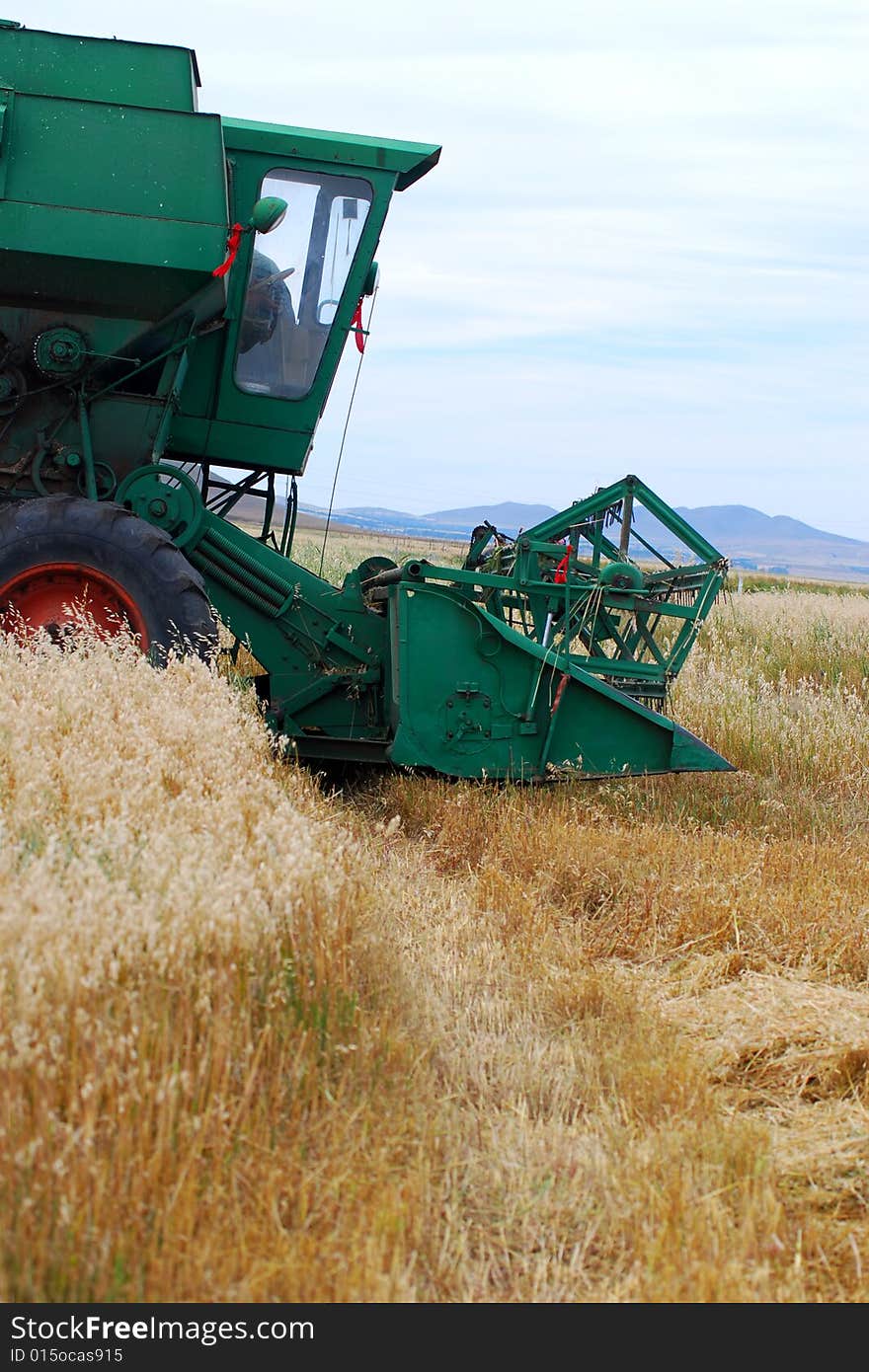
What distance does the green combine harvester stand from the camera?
6.33 m

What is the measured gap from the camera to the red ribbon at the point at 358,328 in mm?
7305

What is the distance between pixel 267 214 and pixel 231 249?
41 cm

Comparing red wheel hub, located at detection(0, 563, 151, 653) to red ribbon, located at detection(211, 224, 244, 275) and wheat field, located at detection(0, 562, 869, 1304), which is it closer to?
wheat field, located at detection(0, 562, 869, 1304)

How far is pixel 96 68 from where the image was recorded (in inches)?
261

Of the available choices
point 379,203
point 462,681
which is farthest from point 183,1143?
point 379,203

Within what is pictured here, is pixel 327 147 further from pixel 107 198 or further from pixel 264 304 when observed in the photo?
pixel 107 198

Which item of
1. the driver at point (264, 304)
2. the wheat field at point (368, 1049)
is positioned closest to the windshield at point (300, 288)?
the driver at point (264, 304)

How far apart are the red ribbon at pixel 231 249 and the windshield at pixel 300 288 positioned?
44 centimetres

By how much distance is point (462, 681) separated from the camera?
6605 mm

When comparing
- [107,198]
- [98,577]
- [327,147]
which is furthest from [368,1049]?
[327,147]

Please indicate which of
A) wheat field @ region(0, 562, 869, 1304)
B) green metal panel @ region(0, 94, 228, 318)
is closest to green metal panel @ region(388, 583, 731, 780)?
wheat field @ region(0, 562, 869, 1304)

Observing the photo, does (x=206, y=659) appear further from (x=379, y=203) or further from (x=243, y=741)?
(x=379, y=203)

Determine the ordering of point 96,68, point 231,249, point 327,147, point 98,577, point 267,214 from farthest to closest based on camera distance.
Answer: point 327,147 → point 267,214 → point 96,68 → point 231,249 → point 98,577

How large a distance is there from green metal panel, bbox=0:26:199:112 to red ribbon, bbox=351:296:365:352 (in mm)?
1282
